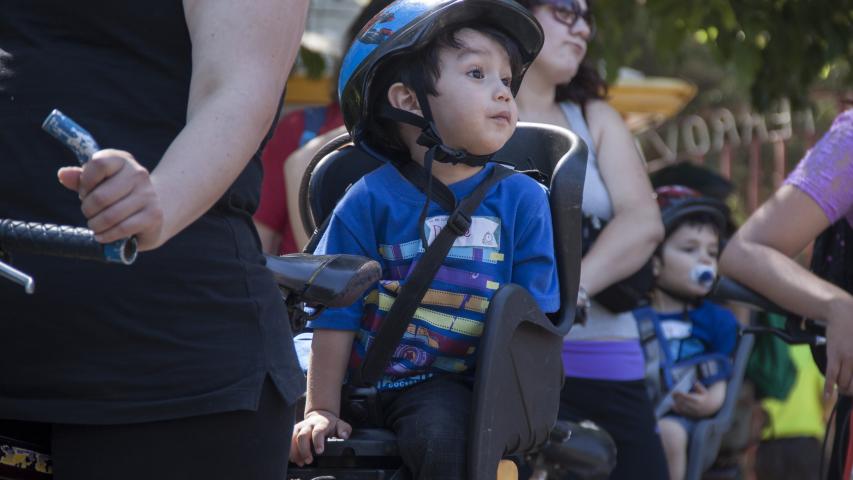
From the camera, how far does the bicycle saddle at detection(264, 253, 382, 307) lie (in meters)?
2.25

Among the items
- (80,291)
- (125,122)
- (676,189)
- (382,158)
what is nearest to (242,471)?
(80,291)

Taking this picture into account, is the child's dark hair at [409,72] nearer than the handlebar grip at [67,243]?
No

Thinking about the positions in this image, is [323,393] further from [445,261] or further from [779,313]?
[779,313]

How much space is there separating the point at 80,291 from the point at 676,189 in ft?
14.2

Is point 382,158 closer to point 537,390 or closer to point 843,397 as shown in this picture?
point 537,390

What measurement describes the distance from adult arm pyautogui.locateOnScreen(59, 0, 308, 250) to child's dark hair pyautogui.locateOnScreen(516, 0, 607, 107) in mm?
2627

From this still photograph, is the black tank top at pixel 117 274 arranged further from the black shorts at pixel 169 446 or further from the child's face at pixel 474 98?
the child's face at pixel 474 98

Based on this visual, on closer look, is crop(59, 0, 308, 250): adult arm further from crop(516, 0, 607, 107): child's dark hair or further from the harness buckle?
crop(516, 0, 607, 107): child's dark hair

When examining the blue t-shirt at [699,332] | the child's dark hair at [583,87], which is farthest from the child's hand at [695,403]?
the child's dark hair at [583,87]

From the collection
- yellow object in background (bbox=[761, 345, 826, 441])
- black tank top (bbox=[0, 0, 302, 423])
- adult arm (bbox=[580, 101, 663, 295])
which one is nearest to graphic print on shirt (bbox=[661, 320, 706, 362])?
yellow object in background (bbox=[761, 345, 826, 441])

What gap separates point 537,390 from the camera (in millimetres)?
2740

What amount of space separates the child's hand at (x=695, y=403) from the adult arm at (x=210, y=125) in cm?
379

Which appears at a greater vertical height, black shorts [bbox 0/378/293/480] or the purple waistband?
the purple waistband

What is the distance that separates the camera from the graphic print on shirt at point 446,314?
112 inches
